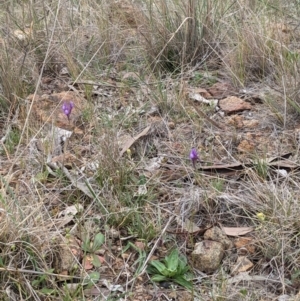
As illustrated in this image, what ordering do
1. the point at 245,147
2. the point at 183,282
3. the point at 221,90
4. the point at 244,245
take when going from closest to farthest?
the point at 183,282 < the point at 244,245 < the point at 245,147 < the point at 221,90

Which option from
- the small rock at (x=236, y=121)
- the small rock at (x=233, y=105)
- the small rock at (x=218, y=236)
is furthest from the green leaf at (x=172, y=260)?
the small rock at (x=233, y=105)

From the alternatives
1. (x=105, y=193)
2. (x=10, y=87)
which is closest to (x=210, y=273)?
(x=105, y=193)

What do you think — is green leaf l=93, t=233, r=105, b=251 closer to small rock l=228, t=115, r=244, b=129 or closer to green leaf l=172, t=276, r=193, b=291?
green leaf l=172, t=276, r=193, b=291

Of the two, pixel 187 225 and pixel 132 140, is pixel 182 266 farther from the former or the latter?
→ pixel 132 140

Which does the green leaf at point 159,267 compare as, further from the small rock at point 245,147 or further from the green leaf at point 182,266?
the small rock at point 245,147

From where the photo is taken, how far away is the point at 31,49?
2504 mm

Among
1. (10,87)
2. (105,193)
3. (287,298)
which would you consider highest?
(10,87)

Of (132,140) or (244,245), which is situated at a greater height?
(132,140)

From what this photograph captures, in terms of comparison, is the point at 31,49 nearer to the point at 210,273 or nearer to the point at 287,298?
the point at 210,273

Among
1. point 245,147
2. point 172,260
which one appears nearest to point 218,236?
point 172,260

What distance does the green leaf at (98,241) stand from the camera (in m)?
1.49

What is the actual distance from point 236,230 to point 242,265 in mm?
133

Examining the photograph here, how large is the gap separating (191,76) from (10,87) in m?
0.77

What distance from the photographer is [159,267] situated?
1441 mm
